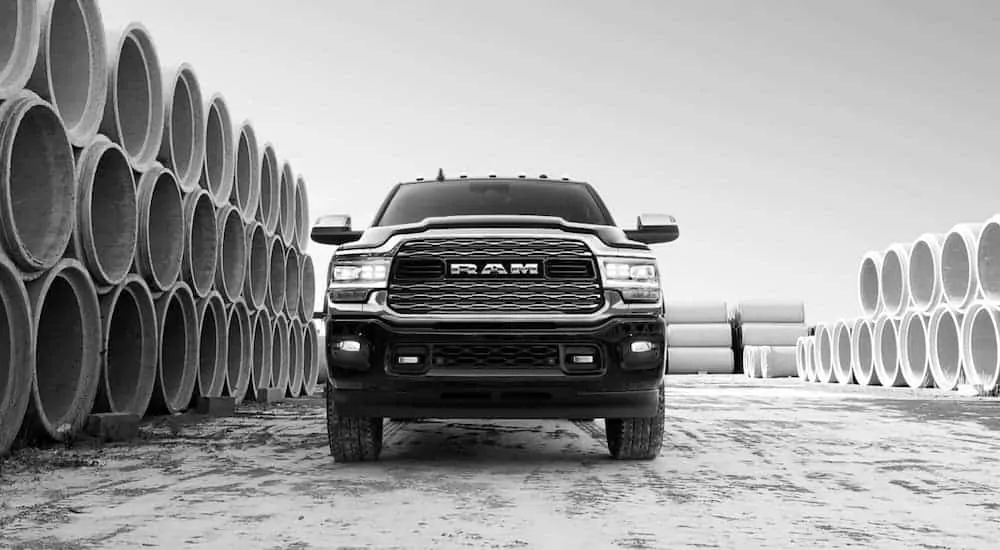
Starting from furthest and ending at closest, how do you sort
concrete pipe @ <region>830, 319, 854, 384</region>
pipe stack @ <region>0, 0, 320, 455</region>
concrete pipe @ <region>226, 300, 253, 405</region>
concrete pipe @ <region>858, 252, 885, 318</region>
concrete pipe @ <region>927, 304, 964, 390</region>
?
concrete pipe @ <region>830, 319, 854, 384</region> → concrete pipe @ <region>858, 252, 885, 318</region> → concrete pipe @ <region>927, 304, 964, 390</region> → concrete pipe @ <region>226, 300, 253, 405</region> → pipe stack @ <region>0, 0, 320, 455</region>

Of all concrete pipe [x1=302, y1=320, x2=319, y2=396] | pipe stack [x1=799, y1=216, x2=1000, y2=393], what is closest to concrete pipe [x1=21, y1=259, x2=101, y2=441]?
concrete pipe [x1=302, y1=320, x2=319, y2=396]

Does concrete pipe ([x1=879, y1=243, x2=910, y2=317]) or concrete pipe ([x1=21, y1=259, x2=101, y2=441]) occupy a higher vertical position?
concrete pipe ([x1=879, y1=243, x2=910, y2=317])

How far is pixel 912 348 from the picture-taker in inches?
843

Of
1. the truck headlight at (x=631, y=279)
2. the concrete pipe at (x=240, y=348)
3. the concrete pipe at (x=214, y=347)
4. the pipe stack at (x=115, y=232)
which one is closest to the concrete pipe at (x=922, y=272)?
the pipe stack at (x=115, y=232)

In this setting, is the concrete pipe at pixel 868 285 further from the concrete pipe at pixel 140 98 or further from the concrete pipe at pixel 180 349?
the concrete pipe at pixel 140 98

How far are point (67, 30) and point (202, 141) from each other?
3454mm

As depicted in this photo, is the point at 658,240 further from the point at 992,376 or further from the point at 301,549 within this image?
the point at 992,376

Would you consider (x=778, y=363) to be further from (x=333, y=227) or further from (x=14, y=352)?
(x=14, y=352)

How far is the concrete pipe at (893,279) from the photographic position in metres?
22.0

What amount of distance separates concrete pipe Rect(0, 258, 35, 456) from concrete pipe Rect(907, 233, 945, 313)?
55.9ft

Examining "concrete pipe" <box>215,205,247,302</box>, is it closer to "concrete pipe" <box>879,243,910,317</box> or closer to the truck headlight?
the truck headlight

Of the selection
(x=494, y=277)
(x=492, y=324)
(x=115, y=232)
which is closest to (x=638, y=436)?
(x=492, y=324)

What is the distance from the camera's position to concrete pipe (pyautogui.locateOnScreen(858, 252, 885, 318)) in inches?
961

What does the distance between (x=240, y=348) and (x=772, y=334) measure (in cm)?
3554
